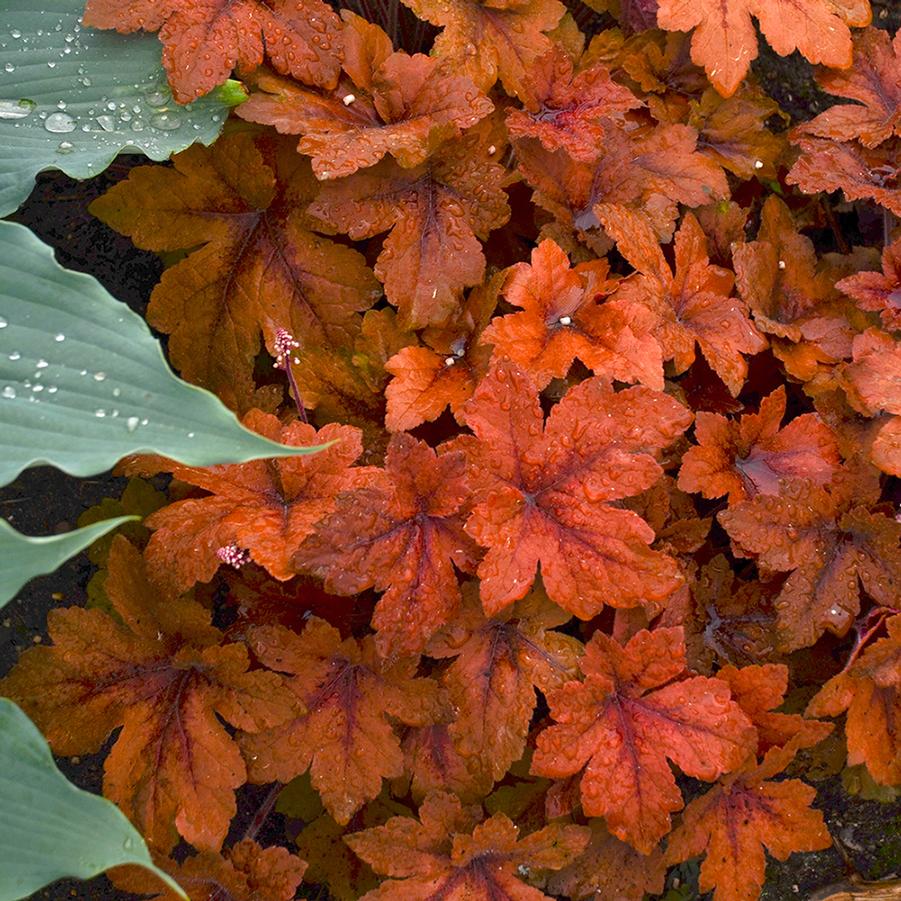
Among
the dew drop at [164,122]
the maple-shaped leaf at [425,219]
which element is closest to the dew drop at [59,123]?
the dew drop at [164,122]

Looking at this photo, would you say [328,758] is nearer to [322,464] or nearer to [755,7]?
[322,464]

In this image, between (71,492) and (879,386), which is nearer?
(879,386)

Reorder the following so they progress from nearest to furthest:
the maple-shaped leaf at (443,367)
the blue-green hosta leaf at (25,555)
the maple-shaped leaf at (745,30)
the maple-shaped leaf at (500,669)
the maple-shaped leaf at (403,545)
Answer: the blue-green hosta leaf at (25,555) < the maple-shaped leaf at (403,545) < the maple-shaped leaf at (500,669) < the maple-shaped leaf at (443,367) < the maple-shaped leaf at (745,30)

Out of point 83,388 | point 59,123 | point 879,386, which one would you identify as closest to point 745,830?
point 879,386

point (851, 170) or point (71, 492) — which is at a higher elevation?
point (851, 170)

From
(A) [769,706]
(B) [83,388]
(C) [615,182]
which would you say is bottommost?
(A) [769,706]

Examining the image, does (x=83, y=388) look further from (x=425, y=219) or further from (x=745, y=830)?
(x=745, y=830)

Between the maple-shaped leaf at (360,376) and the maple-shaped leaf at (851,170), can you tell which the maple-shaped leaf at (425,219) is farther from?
the maple-shaped leaf at (851,170)
